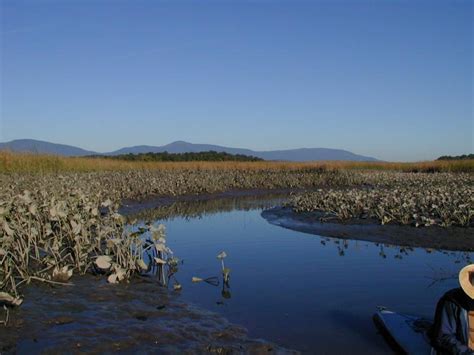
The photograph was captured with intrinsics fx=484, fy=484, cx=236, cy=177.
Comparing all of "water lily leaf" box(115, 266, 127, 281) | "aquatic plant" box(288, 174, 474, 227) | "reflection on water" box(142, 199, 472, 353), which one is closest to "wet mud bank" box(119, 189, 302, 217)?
"aquatic plant" box(288, 174, 474, 227)

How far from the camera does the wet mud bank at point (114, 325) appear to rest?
518 cm

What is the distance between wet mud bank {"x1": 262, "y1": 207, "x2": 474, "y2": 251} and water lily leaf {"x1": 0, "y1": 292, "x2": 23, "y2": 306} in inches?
333

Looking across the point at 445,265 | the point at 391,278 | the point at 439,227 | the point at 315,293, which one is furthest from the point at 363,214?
the point at 315,293

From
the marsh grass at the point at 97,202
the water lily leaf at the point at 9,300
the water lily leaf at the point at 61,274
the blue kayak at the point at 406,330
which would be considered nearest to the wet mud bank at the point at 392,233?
the marsh grass at the point at 97,202

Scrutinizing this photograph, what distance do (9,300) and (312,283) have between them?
4.80 metres

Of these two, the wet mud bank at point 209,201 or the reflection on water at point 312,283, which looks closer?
the reflection on water at point 312,283

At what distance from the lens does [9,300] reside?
561 cm

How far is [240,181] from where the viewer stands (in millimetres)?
29500

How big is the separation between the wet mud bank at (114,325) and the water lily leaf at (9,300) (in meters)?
0.14

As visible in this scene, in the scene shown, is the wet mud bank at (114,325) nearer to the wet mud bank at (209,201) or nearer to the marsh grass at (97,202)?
the marsh grass at (97,202)

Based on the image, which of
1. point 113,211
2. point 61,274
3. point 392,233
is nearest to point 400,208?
point 392,233

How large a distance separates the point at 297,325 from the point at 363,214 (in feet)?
28.4

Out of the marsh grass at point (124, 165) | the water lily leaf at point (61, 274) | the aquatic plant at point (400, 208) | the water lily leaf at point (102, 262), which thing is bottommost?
the water lily leaf at point (61, 274)

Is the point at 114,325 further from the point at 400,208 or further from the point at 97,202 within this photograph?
the point at 400,208
